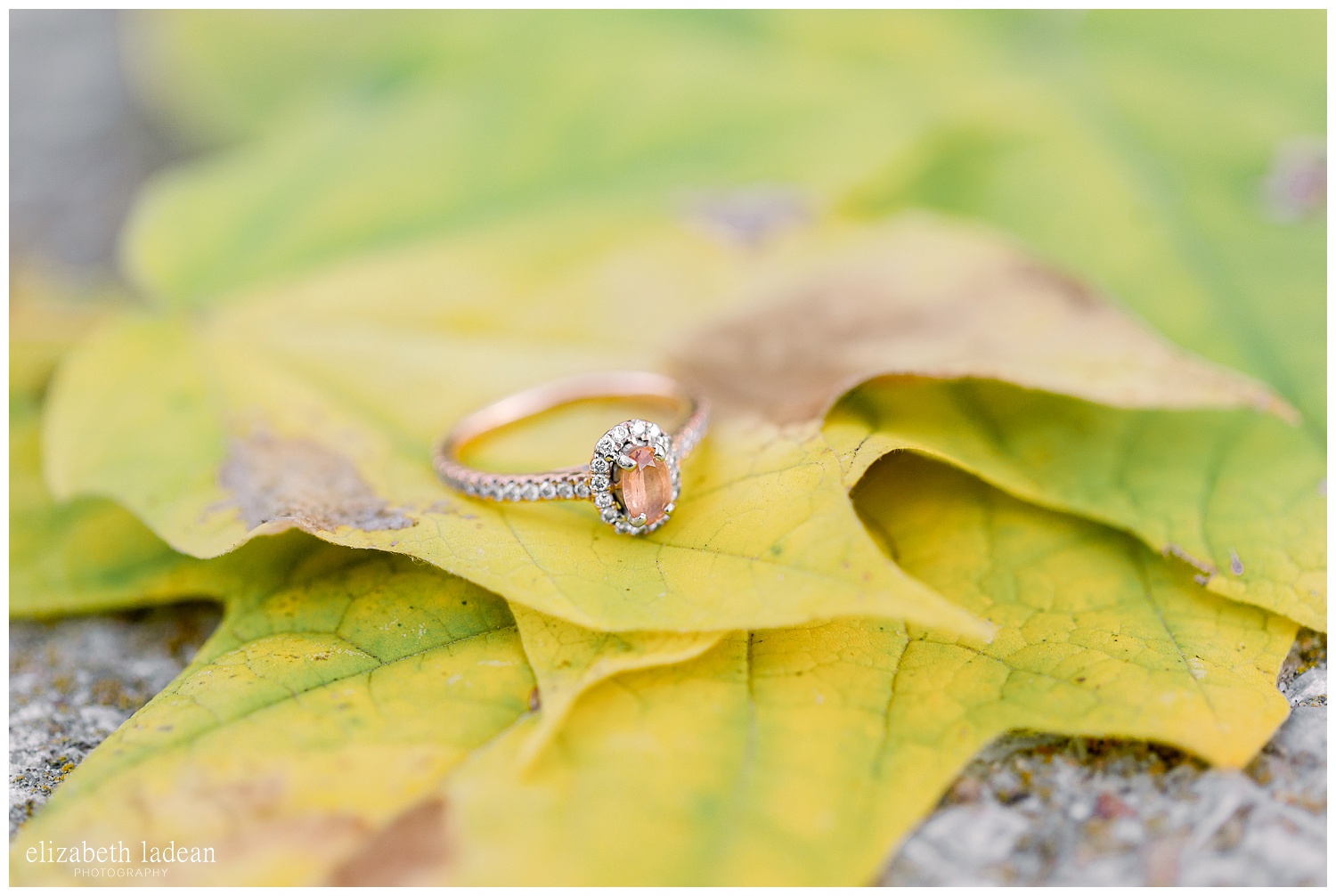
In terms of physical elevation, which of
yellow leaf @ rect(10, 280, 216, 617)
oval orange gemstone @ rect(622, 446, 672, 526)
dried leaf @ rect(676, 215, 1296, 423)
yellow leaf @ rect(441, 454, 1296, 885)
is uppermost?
dried leaf @ rect(676, 215, 1296, 423)

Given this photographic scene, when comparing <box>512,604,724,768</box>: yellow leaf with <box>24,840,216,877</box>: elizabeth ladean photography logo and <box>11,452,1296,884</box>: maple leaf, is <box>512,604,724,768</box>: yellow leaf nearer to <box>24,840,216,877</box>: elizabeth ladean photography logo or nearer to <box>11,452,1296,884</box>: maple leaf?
<box>11,452,1296,884</box>: maple leaf

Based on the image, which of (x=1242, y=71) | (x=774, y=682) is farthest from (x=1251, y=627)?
(x=1242, y=71)

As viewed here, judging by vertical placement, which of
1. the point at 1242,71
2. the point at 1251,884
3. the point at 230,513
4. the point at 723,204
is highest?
the point at 1242,71

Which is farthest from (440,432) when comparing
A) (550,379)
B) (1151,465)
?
(1151,465)

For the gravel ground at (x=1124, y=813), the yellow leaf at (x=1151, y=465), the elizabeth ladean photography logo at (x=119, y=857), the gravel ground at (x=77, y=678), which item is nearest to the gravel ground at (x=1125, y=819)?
the gravel ground at (x=1124, y=813)

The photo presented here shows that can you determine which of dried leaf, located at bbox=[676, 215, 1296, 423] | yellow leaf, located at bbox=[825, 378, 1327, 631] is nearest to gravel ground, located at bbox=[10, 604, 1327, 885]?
yellow leaf, located at bbox=[825, 378, 1327, 631]

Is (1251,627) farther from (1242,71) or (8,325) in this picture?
(8,325)

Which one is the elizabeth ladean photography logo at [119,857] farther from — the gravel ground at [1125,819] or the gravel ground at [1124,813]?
the gravel ground at [1125,819]
